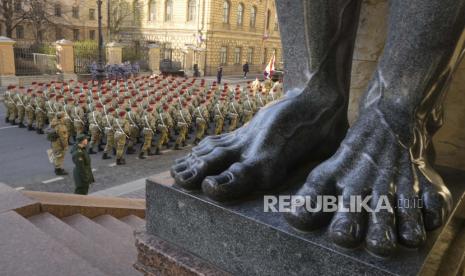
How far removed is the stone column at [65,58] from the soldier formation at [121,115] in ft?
25.7

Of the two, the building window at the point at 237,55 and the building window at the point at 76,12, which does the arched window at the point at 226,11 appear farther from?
the building window at the point at 76,12

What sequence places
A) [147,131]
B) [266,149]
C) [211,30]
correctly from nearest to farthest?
[266,149]
[147,131]
[211,30]

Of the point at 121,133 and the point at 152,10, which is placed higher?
the point at 152,10

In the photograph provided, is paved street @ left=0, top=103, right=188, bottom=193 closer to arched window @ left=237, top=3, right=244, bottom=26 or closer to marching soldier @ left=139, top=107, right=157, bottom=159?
marching soldier @ left=139, top=107, right=157, bottom=159

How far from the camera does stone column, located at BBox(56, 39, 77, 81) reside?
74.7 ft

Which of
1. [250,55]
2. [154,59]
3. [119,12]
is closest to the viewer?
[154,59]

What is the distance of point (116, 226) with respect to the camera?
4043 mm

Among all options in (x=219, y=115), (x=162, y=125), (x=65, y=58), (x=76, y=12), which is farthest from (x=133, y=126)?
(x=76, y=12)

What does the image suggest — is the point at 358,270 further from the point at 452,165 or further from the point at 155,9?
the point at 155,9

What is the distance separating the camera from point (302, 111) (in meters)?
1.97

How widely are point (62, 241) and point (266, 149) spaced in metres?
2.03

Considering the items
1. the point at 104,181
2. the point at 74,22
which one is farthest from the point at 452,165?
the point at 74,22

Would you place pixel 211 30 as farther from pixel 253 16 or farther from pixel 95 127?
pixel 95 127

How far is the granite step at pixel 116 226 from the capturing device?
12.5ft
